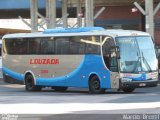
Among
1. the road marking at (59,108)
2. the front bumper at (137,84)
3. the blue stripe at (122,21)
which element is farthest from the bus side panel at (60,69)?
the blue stripe at (122,21)

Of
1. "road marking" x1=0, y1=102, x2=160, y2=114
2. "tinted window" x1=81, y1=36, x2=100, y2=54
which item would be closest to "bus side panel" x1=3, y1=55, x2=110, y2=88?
"tinted window" x1=81, y1=36, x2=100, y2=54

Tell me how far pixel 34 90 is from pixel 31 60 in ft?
5.49

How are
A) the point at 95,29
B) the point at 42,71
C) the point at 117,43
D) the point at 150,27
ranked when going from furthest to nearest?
1. the point at 150,27
2. the point at 42,71
3. the point at 95,29
4. the point at 117,43

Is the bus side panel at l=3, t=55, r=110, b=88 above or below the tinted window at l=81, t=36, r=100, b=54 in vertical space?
below

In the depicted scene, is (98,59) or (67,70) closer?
(98,59)

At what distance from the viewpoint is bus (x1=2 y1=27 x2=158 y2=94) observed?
87.2 feet

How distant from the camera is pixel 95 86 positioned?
90.5 feet

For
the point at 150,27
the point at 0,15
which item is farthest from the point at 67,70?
the point at 0,15

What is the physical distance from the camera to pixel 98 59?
1069 inches

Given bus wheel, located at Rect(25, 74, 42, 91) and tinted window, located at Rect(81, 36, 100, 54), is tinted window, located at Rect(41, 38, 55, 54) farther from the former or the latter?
tinted window, located at Rect(81, 36, 100, 54)

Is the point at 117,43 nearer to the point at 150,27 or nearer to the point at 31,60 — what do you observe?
the point at 31,60

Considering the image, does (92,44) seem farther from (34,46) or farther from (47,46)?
(34,46)

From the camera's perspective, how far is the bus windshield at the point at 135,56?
87.1 feet

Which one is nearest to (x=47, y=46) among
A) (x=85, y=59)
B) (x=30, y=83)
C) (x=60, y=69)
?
(x=60, y=69)
